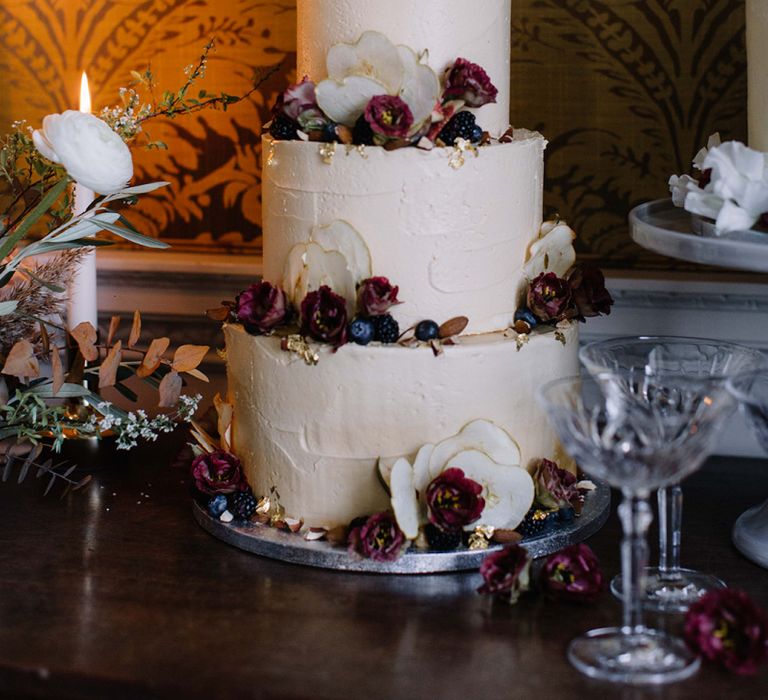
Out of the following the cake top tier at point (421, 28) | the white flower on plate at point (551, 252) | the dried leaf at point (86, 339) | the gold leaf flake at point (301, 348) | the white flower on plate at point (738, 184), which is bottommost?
the dried leaf at point (86, 339)

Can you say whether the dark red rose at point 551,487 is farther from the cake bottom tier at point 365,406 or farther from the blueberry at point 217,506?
the blueberry at point 217,506

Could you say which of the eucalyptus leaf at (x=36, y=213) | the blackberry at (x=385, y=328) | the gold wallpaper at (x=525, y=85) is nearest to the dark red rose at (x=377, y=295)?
the blackberry at (x=385, y=328)

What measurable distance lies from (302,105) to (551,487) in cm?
44

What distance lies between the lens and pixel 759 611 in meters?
0.92

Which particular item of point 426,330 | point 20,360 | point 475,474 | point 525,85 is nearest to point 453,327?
point 426,330

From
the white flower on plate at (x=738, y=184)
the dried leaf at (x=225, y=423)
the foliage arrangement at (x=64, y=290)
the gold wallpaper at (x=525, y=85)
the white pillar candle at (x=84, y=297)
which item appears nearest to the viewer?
the white flower on plate at (x=738, y=184)

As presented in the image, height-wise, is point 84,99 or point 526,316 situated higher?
point 84,99

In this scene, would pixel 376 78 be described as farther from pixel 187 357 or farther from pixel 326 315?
pixel 187 357

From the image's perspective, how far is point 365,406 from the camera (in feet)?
3.68

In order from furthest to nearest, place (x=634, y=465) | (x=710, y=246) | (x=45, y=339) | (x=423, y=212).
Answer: (x=45, y=339) < (x=423, y=212) < (x=710, y=246) < (x=634, y=465)

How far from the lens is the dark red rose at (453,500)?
1.08 metres

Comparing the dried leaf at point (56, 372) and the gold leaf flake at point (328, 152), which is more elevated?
the gold leaf flake at point (328, 152)

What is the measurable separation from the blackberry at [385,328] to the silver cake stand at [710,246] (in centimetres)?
24

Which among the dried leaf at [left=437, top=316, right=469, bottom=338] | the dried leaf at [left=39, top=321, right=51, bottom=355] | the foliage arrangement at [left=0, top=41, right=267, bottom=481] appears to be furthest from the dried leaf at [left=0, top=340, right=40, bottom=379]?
the dried leaf at [left=437, top=316, right=469, bottom=338]
